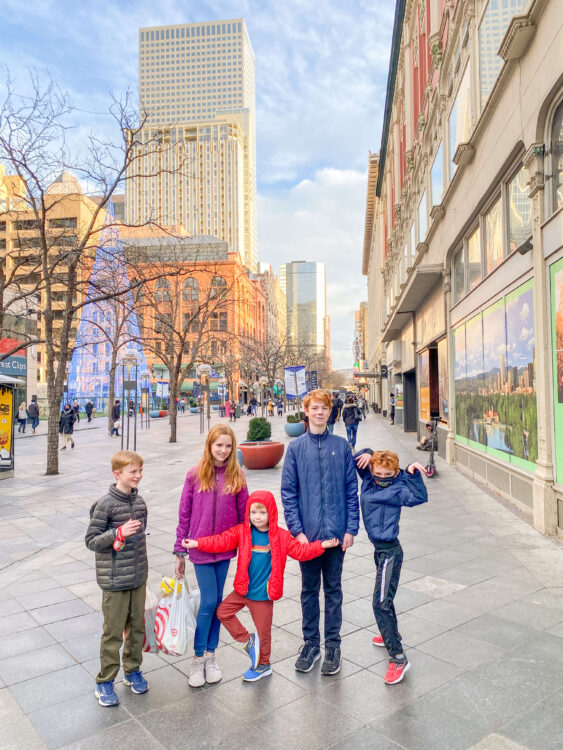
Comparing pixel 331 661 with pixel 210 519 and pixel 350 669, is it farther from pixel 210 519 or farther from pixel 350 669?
pixel 210 519

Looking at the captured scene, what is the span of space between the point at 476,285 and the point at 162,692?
10085 mm

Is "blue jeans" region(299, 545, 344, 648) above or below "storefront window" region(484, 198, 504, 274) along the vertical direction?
below

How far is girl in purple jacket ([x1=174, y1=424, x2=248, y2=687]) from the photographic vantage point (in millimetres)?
3525

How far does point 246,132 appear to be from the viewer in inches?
6821

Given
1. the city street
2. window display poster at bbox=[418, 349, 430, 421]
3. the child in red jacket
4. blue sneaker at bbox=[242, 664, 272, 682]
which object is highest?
window display poster at bbox=[418, 349, 430, 421]

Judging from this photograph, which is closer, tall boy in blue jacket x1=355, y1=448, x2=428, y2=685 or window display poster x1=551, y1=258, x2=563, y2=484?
tall boy in blue jacket x1=355, y1=448, x2=428, y2=685

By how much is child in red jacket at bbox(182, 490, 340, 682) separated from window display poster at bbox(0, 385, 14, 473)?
449 inches

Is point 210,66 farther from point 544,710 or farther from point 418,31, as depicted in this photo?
point 544,710

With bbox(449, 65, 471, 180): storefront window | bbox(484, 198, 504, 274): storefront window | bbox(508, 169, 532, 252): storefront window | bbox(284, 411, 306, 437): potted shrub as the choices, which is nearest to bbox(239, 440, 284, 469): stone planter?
bbox(484, 198, 504, 274): storefront window

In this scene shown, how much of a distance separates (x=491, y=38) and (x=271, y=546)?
999 cm

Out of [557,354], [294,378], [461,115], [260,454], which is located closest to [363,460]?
[557,354]

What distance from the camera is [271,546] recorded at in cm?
345

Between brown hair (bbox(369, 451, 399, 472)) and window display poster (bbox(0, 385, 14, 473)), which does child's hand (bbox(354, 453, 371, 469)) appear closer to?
Result: brown hair (bbox(369, 451, 399, 472))

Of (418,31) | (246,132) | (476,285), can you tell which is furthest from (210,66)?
(476,285)
